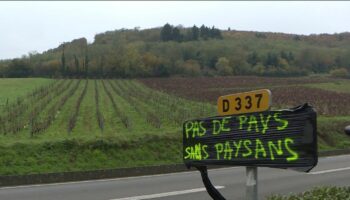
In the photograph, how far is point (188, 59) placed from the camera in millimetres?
110625

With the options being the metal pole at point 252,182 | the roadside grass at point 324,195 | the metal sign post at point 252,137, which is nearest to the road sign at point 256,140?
the metal sign post at point 252,137

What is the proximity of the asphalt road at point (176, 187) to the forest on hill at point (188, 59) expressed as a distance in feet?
234

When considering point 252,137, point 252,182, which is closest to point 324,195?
point 252,182

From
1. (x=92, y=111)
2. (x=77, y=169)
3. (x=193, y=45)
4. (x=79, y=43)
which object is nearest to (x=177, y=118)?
(x=92, y=111)

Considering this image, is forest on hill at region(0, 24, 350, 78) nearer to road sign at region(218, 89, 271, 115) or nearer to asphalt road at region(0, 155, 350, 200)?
asphalt road at region(0, 155, 350, 200)

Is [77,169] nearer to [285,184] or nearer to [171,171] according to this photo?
[171,171]

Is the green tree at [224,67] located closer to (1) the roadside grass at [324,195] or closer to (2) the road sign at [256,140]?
(1) the roadside grass at [324,195]

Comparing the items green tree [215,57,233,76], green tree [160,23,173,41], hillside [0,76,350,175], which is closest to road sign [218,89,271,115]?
hillside [0,76,350,175]

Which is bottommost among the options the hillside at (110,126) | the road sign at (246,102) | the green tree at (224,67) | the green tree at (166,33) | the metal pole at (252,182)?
the hillside at (110,126)

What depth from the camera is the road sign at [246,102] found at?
4598 millimetres

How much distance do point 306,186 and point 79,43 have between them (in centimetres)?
13257

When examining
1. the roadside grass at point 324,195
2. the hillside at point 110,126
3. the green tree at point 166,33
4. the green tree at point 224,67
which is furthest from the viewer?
the green tree at point 166,33

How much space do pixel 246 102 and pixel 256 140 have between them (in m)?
0.43

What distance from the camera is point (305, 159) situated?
13.4 feet
